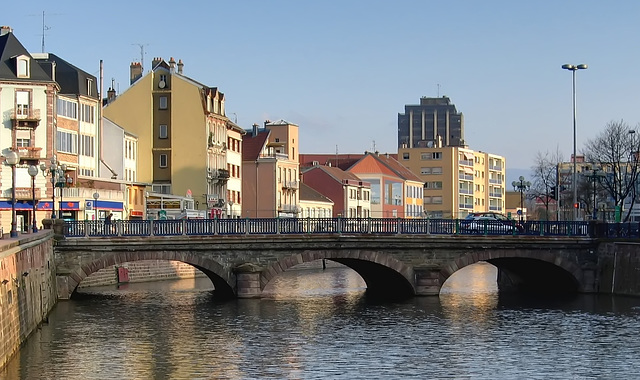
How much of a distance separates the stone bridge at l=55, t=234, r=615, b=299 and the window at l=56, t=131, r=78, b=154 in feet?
89.9

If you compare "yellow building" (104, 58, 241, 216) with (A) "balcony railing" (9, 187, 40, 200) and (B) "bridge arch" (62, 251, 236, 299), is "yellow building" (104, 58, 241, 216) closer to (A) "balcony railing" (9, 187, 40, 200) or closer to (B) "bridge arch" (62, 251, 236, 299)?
(A) "balcony railing" (9, 187, 40, 200)

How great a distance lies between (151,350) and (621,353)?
787 inches

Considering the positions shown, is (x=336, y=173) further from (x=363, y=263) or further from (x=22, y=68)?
(x=363, y=263)

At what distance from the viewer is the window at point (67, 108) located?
10238 centimetres

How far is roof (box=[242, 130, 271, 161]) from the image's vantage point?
14575 centimetres

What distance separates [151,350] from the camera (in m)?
54.7

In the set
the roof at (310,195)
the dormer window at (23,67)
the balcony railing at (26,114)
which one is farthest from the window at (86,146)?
the roof at (310,195)

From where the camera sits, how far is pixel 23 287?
2104 inches

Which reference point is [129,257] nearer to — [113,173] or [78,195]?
[78,195]

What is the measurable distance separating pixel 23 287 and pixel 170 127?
67.8 metres

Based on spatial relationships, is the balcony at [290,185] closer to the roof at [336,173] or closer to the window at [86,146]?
the roof at [336,173]

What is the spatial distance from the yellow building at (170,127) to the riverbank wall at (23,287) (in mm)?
48424

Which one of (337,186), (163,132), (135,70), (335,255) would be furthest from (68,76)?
(337,186)

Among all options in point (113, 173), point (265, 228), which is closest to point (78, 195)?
point (113, 173)
